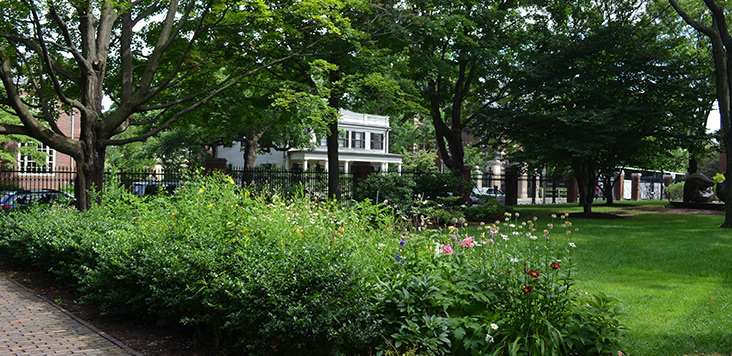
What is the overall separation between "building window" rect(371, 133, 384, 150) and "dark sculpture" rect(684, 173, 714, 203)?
103 feet

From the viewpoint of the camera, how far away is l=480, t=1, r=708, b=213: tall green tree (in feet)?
68.9

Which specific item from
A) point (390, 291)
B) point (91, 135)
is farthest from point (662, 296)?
point (91, 135)

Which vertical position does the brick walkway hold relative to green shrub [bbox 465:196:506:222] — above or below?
below

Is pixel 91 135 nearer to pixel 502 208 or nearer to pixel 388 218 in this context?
pixel 388 218

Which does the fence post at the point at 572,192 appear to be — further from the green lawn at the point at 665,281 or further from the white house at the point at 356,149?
the green lawn at the point at 665,281

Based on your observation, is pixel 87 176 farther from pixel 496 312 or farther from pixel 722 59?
pixel 722 59

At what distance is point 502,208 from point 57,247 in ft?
57.4

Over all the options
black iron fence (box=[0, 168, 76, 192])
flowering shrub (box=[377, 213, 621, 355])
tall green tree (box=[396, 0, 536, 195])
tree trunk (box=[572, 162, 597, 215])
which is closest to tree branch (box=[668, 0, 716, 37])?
tall green tree (box=[396, 0, 536, 195])

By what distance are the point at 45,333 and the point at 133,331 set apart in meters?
0.90

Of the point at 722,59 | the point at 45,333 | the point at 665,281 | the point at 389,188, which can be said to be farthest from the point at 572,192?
the point at 45,333

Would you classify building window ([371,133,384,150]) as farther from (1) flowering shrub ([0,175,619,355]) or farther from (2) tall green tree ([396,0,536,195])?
(1) flowering shrub ([0,175,619,355])

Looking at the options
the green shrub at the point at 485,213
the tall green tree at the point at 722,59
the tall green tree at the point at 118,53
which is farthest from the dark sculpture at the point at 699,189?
the tall green tree at the point at 118,53

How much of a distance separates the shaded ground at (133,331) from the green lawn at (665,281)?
4.17m

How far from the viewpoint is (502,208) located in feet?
73.6
